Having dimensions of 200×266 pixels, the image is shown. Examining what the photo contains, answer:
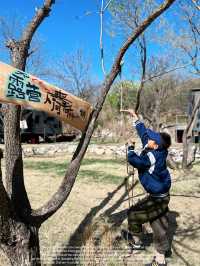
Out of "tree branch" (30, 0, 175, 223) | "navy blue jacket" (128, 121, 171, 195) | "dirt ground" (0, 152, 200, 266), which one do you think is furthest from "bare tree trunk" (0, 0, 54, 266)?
"navy blue jacket" (128, 121, 171, 195)

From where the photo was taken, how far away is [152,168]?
446cm

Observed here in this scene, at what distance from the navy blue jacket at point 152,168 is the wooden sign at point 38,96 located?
38.7 inches

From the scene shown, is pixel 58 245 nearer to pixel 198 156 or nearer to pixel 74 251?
pixel 74 251

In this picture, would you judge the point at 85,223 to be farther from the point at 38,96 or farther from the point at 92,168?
the point at 92,168

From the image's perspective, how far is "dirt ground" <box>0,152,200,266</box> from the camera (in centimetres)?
495

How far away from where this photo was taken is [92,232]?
18.7 ft

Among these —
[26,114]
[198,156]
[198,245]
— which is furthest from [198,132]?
[198,245]

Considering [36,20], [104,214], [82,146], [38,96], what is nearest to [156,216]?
[82,146]

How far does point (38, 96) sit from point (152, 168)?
1815 mm

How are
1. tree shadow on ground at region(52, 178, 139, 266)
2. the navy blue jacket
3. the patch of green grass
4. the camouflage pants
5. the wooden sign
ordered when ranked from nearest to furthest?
the wooden sign
the navy blue jacket
the camouflage pants
tree shadow on ground at region(52, 178, 139, 266)
the patch of green grass

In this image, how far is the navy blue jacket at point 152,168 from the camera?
14.6 ft

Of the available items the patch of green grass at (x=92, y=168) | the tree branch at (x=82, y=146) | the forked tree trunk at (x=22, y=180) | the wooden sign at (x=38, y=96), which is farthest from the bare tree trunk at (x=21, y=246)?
the patch of green grass at (x=92, y=168)

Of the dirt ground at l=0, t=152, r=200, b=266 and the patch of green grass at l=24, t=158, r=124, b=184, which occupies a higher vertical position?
the patch of green grass at l=24, t=158, r=124, b=184

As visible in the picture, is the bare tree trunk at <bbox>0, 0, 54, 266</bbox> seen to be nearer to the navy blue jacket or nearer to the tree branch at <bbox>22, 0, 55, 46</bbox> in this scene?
the tree branch at <bbox>22, 0, 55, 46</bbox>
